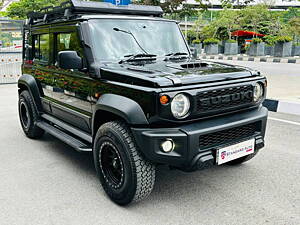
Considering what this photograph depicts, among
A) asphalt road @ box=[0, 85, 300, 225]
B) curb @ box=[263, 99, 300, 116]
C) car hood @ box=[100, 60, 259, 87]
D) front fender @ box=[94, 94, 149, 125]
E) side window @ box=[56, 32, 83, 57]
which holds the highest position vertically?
side window @ box=[56, 32, 83, 57]

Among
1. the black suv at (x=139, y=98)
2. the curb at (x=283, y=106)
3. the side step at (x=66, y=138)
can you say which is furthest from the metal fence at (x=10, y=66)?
the curb at (x=283, y=106)

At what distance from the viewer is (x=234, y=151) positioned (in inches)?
129

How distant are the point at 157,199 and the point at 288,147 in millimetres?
2555

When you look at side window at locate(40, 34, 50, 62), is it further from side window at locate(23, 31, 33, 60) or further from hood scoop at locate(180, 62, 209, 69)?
hood scoop at locate(180, 62, 209, 69)

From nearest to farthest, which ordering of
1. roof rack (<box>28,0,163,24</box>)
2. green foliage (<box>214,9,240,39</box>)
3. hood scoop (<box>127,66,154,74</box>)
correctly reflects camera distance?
hood scoop (<box>127,66,154,74</box>) < roof rack (<box>28,0,163,24</box>) < green foliage (<box>214,9,240,39</box>)

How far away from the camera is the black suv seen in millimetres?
2963

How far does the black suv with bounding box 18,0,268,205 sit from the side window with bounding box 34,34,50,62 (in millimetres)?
91

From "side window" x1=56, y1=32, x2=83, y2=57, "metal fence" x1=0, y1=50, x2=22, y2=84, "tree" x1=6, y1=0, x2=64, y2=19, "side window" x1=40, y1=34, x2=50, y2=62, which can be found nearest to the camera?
"side window" x1=56, y1=32, x2=83, y2=57

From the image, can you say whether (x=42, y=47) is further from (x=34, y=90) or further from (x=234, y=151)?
(x=234, y=151)

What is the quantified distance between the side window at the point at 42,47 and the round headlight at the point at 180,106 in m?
2.56

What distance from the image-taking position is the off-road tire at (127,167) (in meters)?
3.06

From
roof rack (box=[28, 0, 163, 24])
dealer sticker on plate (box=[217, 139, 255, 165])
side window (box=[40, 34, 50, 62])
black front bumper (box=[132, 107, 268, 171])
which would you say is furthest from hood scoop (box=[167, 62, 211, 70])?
side window (box=[40, 34, 50, 62])

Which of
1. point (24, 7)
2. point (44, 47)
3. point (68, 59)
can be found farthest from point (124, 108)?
point (24, 7)

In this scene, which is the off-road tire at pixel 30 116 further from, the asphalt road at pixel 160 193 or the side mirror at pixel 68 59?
the side mirror at pixel 68 59
